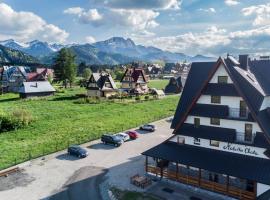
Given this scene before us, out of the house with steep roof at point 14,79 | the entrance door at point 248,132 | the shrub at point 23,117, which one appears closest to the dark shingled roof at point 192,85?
the entrance door at point 248,132

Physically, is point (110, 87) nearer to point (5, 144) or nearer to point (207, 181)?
point (5, 144)

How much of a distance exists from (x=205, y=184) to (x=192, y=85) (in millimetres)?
12471

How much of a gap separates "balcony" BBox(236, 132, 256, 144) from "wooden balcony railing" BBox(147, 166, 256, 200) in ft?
16.1

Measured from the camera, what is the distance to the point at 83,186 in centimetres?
3338

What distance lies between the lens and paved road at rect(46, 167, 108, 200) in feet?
101

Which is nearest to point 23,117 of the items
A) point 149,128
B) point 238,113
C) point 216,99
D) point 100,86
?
point 149,128

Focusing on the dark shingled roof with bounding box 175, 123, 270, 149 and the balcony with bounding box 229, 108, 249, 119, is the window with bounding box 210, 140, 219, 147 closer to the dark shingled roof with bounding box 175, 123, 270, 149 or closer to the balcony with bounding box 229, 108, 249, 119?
the dark shingled roof with bounding box 175, 123, 270, 149

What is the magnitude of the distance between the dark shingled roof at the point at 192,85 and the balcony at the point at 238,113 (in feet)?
17.4

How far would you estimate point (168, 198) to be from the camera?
3009 cm

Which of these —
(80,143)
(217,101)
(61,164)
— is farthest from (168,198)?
(80,143)

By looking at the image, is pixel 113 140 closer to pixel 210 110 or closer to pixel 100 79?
pixel 210 110

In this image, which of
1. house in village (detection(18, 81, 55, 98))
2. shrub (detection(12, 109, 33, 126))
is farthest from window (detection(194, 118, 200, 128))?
house in village (detection(18, 81, 55, 98))

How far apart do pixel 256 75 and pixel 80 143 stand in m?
29.6

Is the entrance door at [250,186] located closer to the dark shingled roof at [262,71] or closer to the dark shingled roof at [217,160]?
the dark shingled roof at [217,160]
